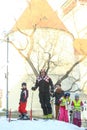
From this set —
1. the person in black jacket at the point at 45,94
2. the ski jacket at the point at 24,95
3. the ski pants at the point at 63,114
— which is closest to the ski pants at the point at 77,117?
the ski pants at the point at 63,114

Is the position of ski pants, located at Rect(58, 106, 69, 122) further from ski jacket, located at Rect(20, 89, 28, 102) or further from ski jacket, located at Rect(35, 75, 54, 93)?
ski jacket, located at Rect(20, 89, 28, 102)

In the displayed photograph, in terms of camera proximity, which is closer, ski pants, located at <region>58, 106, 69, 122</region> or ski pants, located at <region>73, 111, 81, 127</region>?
ski pants, located at <region>73, 111, 81, 127</region>

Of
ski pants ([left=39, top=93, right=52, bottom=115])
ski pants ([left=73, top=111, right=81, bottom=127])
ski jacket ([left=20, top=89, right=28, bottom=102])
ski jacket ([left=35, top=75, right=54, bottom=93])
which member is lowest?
ski pants ([left=73, top=111, right=81, bottom=127])

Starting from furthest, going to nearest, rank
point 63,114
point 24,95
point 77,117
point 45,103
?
point 24,95 → point 63,114 → point 77,117 → point 45,103

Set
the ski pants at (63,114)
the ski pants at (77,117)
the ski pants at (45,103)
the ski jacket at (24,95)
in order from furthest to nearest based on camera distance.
Result: the ski jacket at (24,95)
the ski pants at (63,114)
the ski pants at (77,117)
the ski pants at (45,103)

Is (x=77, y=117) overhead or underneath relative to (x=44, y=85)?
underneath

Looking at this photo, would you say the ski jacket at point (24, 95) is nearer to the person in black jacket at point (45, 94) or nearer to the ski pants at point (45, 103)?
the person in black jacket at point (45, 94)

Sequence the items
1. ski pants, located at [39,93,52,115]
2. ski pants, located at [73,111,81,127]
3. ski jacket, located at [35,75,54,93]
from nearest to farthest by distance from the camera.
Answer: ski pants, located at [39,93,52,115], ski jacket, located at [35,75,54,93], ski pants, located at [73,111,81,127]

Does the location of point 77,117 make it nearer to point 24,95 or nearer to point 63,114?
point 63,114

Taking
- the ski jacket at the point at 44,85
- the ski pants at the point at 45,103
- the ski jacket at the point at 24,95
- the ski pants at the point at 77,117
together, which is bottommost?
the ski pants at the point at 77,117

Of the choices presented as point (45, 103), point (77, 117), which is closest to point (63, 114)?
point (77, 117)

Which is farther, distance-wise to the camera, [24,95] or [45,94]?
[24,95]

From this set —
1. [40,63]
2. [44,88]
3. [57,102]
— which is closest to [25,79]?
[40,63]

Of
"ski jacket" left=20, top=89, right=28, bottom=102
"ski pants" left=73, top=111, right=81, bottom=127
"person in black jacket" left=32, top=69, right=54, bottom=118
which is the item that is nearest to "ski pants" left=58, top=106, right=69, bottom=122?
"ski pants" left=73, top=111, right=81, bottom=127
